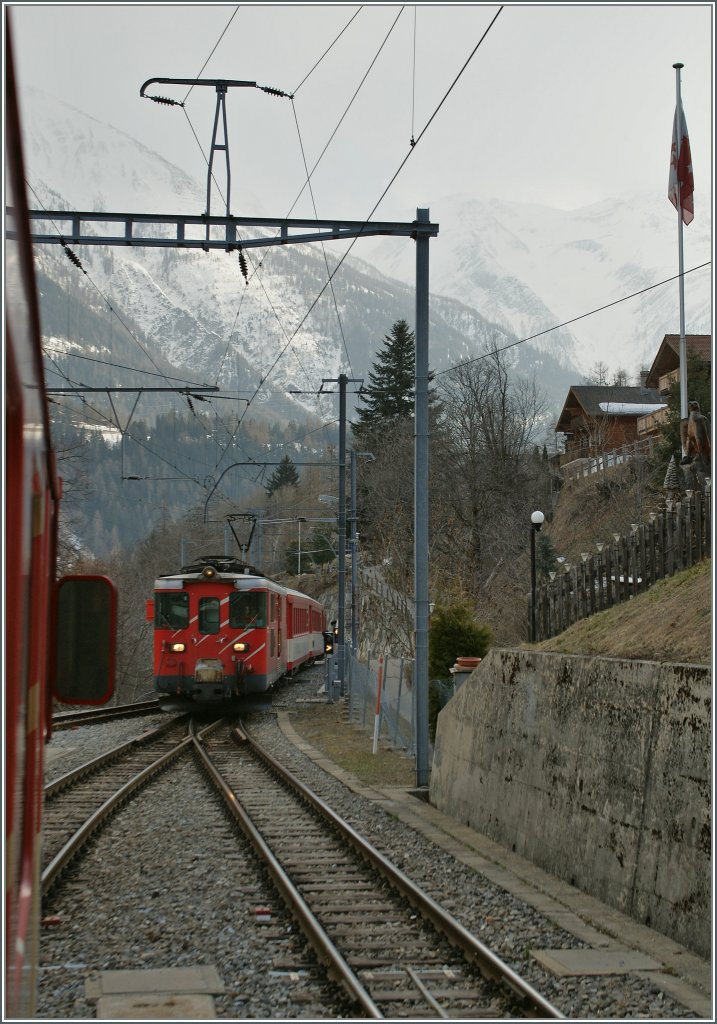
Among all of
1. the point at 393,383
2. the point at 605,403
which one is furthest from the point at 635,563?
the point at 393,383

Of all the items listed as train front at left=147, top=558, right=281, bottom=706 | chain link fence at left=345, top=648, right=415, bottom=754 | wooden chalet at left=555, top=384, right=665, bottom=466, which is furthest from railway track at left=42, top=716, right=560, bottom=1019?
wooden chalet at left=555, top=384, right=665, bottom=466

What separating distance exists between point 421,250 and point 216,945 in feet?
32.4

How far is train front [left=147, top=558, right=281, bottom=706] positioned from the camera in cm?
2411

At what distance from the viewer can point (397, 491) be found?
46.3m

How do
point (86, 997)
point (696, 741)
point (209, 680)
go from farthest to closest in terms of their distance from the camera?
point (209, 680)
point (696, 741)
point (86, 997)

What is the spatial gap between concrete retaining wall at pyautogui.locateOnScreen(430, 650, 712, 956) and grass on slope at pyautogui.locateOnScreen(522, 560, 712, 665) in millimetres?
458

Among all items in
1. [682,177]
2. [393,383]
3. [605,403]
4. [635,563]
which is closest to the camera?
[635,563]

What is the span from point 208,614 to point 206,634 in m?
0.42

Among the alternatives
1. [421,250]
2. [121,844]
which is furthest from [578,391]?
[121,844]

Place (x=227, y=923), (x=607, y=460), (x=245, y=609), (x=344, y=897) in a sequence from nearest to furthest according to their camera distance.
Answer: (x=227, y=923) < (x=344, y=897) < (x=245, y=609) < (x=607, y=460)

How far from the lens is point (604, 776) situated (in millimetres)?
8383

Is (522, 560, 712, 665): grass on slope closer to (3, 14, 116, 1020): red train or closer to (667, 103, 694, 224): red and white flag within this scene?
(3, 14, 116, 1020): red train

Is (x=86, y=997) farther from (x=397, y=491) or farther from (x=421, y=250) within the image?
(x=397, y=491)

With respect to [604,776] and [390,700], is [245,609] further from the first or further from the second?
[604,776]
